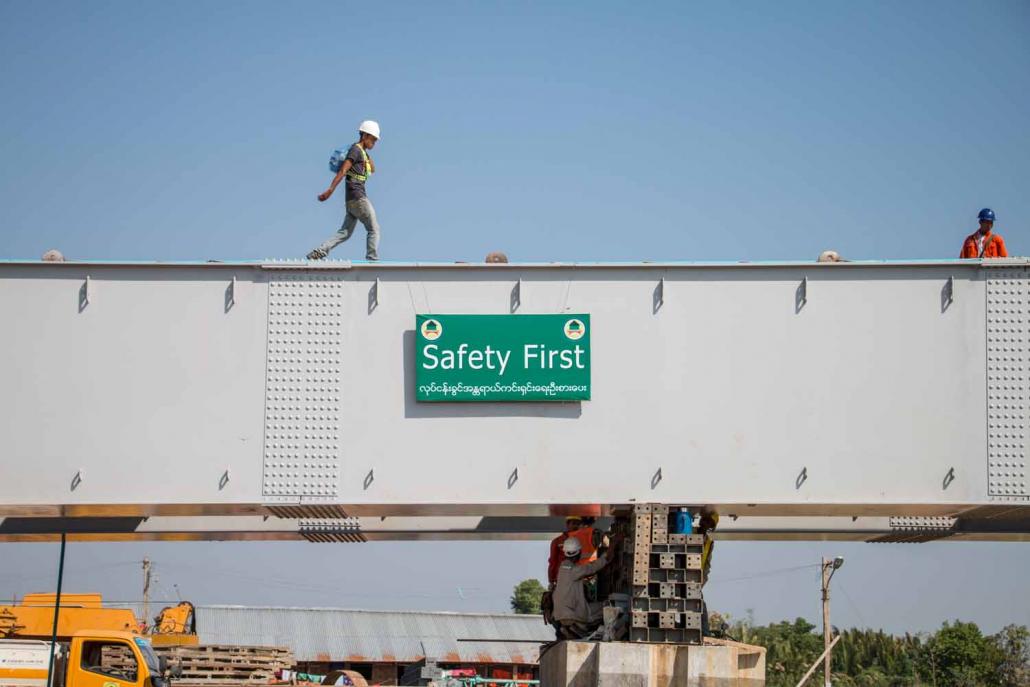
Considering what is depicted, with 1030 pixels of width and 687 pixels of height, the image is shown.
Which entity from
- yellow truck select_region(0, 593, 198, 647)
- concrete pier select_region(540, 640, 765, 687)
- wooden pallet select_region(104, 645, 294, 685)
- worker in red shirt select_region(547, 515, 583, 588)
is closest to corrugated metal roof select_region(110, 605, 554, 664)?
wooden pallet select_region(104, 645, 294, 685)

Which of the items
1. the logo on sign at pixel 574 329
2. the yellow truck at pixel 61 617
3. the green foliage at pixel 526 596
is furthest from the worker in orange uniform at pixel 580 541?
the green foliage at pixel 526 596

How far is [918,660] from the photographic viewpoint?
200 ft

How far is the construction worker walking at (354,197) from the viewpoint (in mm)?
15961

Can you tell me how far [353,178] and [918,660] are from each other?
5305cm

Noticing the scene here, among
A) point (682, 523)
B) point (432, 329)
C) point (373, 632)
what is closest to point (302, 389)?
point (432, 329)

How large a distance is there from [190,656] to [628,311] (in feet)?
63.5

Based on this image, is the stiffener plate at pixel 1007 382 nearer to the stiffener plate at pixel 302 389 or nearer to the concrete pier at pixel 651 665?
the concrete pier at pixel 651 665

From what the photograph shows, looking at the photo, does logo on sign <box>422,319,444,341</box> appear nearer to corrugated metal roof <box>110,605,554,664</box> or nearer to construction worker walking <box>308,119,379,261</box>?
construction worker walking <box>308,119,379,261</box>

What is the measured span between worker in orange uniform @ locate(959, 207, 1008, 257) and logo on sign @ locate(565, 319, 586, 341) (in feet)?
17.0

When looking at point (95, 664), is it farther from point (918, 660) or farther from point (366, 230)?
point (918, 660)

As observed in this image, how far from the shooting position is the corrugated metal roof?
5941cm

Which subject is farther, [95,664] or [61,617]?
[61,617]

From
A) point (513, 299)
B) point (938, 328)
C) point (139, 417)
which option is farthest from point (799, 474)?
point (139, 417)

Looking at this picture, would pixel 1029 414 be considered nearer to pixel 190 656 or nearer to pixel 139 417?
pixel 139 417
